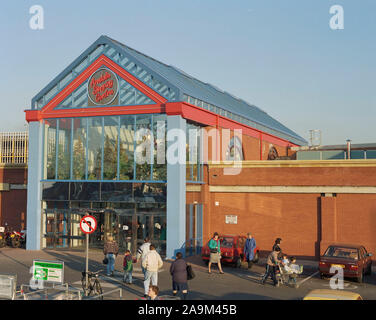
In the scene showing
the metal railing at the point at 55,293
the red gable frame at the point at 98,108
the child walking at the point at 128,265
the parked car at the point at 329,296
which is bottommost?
the metal railing at the point at 55,293

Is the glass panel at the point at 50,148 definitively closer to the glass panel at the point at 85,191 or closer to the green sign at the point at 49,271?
the glass panel at the point at 85,191

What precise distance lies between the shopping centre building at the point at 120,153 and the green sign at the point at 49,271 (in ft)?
35.3

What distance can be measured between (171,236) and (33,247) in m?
9.39

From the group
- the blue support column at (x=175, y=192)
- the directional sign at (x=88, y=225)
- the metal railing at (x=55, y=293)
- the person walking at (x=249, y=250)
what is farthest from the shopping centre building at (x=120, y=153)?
the directional sign at (x=88, y=225)

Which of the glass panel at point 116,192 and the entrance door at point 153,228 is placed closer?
the entrance door at point 153,228

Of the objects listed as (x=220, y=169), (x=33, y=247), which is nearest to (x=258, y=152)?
(x=220, y=169)

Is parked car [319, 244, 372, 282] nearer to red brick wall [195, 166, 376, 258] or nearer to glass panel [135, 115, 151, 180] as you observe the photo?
red brick wall [195, 166, 376, 258]

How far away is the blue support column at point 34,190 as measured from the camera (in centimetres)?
3000

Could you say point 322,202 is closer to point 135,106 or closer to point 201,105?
point 201,105

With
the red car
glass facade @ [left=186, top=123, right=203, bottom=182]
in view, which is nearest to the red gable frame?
glass facade @ [left=186, top=123, right=203, bottom=182]

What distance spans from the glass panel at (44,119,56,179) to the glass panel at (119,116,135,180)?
4976mm

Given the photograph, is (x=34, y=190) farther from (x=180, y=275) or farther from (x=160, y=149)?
(x=180, y=275)

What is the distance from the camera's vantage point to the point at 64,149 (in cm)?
2989

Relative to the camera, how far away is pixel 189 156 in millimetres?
28109
